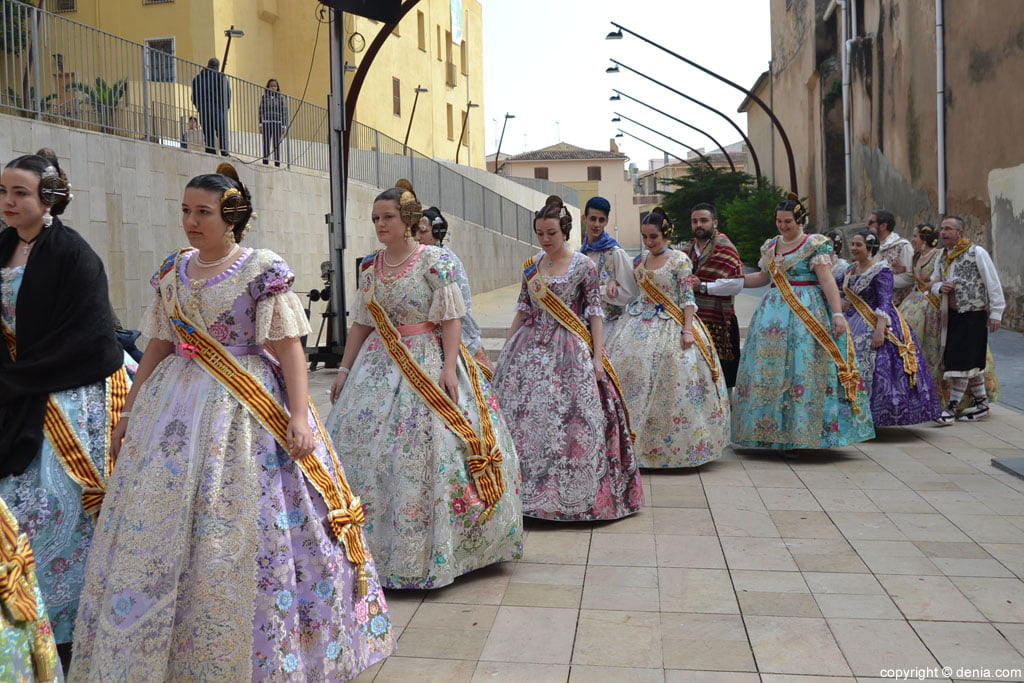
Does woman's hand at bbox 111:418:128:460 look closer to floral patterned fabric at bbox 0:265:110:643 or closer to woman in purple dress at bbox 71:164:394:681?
woman in purple dress at bbox 71:164:394:681

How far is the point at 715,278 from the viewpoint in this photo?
8.53m

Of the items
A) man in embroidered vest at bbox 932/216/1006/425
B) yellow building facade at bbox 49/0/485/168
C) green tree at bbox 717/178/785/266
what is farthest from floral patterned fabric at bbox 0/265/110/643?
green tree at bbox 717/178/785/266

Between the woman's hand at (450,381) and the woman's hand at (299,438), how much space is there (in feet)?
4.63

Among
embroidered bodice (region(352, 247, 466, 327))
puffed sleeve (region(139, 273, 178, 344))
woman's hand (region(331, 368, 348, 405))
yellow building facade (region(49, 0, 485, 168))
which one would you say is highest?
yellow building facade (region(49, 0, 485, 168))

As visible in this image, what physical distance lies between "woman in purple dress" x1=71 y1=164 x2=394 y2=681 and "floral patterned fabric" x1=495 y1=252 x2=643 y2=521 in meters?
2.45

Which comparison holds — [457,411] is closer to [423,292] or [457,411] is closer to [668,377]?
[423,292]

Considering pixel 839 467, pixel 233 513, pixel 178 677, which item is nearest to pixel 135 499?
pixel 233 513

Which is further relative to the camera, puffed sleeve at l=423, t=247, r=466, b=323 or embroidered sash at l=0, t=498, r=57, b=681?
puffed sleeve at l=423, t=247, r=466, b=323

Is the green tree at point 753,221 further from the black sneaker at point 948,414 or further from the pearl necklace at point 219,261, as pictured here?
the pearl necklace at point 219,261

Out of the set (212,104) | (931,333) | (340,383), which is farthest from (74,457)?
(212,104)

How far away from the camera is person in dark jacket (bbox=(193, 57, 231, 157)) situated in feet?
48.3

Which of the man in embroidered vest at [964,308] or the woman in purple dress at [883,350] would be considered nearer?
the woman in purple dress at [883,350]

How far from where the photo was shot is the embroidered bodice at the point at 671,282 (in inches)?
303

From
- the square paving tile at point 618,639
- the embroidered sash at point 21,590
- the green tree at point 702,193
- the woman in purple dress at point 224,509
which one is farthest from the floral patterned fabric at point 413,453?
the green tree at point 702,193
